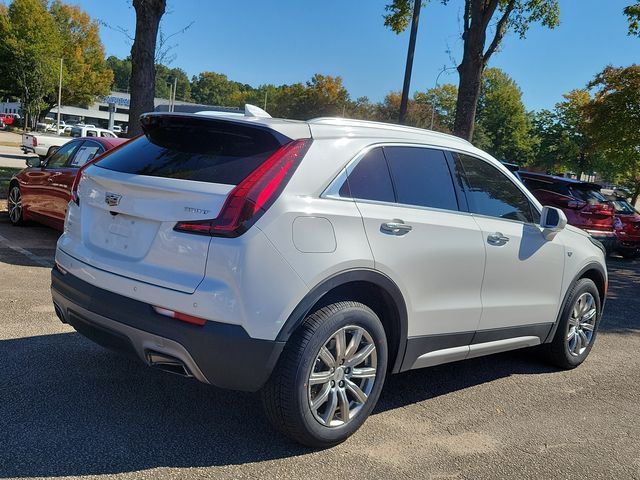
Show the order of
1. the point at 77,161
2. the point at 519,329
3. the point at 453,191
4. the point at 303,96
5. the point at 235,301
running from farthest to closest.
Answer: the point at 303,96 → the point at 77,161 → the point at 519,329 → the point at 453,191 → the point at 235,301

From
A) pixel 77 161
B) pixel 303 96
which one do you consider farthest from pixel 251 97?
pixel 77 161

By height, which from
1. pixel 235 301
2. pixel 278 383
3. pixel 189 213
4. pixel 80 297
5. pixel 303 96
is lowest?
pixel 278 383

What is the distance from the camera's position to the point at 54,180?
8148 mm

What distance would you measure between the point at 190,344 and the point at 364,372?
→ 1055 mm

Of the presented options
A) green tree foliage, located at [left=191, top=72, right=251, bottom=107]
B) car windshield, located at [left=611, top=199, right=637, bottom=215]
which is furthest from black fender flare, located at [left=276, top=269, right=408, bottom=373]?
Answer: green tree foliage, located at [left=191, top=72, right=251, bottom=107]

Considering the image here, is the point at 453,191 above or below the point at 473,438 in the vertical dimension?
above

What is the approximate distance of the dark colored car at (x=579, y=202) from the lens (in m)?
12.2

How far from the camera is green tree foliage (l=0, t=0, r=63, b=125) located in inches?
2020

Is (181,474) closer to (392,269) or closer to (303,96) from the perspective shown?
(392,269)

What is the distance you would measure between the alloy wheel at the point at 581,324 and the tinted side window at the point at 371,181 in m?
2.52

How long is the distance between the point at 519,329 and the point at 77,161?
6302 millimetres

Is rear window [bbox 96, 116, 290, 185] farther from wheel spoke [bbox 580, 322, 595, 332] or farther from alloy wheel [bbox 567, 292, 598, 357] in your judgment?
wheel spoke [bbox 580, 322, 595, 332]

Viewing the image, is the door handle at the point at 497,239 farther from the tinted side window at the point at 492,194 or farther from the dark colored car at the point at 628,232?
the dark colored car at the point at 628,232

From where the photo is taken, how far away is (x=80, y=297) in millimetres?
3354
